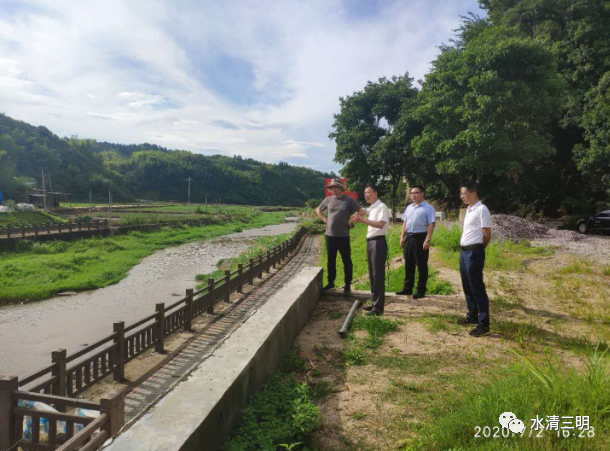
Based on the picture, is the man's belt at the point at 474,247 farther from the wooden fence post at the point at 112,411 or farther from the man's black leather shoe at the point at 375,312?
the wooden fence post at the point at 112,411

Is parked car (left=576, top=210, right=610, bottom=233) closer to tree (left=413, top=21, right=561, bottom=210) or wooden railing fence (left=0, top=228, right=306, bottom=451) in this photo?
tree (left=413, top=21, right=561, bottom=210)

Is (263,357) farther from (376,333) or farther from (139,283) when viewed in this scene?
(139,283)

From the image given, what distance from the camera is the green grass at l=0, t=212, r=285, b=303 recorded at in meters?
15.2

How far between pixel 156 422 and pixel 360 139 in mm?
29404

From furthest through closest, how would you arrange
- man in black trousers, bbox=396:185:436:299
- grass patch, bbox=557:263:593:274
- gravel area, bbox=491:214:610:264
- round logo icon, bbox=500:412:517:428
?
gravel area, bbox=491:214:610:264, grass patch, bbox=557:263:593:274, man in black trousers, bbox=396:185:436:299, round logo icon, bbox=500:412:517:428

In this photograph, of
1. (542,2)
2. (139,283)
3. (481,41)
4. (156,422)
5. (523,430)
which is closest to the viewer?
(156,422)

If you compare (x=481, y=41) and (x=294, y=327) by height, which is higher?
(x=481, y=41)

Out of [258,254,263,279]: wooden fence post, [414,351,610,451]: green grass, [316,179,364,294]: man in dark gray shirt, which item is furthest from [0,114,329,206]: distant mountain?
[414,351,610,451]: green grass

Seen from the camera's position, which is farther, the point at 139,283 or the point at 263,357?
the point at 139,283

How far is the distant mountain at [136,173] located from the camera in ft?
229

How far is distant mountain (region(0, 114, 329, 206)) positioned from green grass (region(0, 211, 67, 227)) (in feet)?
46.4

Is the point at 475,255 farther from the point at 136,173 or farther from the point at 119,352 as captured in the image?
the point at 136,173

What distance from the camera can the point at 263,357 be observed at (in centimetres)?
320

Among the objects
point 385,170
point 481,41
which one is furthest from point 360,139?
point 481,41
